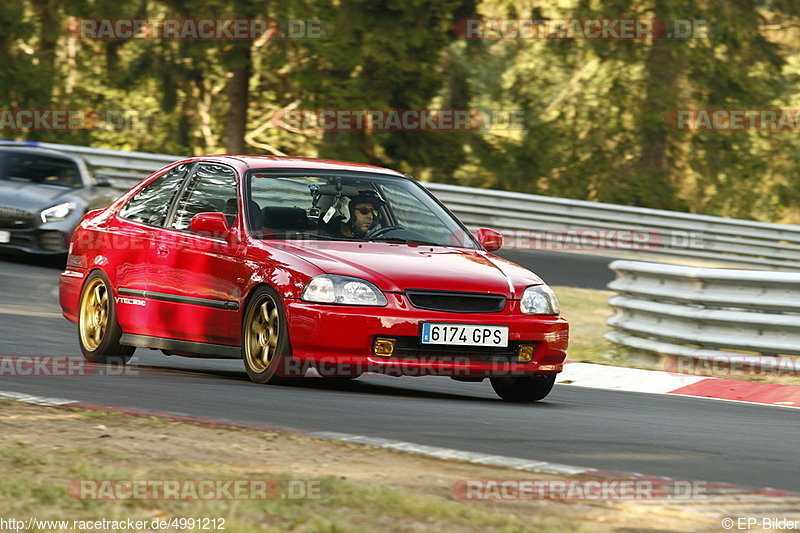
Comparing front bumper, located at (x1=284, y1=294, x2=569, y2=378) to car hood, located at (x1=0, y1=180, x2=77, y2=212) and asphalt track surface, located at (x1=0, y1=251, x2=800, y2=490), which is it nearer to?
asphalt track surface, located at (x1=0, y1=251, x2=800, y2=490)

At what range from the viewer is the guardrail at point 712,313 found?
11.1 meters

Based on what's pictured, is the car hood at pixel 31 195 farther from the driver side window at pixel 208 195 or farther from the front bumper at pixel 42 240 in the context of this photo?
the driver side window at pixel 208 195

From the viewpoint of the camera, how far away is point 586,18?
31875 mm

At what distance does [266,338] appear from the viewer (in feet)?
27.4

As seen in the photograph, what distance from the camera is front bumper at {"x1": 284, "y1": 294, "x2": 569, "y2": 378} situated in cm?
801

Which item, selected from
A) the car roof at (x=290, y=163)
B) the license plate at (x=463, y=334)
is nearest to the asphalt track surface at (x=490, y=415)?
the license plate at (x=463, y=334)

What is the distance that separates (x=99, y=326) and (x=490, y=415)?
3518 millimetres

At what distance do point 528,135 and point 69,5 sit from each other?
409 inches

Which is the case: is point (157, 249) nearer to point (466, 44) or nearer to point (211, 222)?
point (211, 222)

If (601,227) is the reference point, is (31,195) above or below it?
below

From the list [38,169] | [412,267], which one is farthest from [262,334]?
[38,169]

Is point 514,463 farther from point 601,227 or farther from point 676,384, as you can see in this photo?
point 601,227

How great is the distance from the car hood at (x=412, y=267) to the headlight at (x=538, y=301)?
0.05 meters

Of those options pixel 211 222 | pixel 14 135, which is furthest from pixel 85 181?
pixel 14 135
